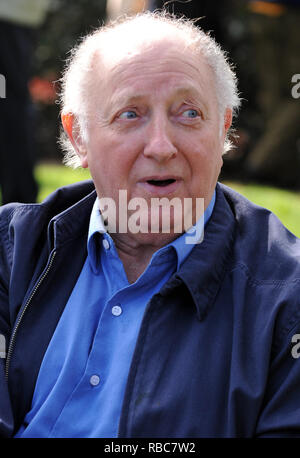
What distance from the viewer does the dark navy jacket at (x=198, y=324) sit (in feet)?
6.68

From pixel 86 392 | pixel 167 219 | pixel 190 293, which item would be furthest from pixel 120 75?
pixel 86 392

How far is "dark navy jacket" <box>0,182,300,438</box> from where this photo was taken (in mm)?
2037

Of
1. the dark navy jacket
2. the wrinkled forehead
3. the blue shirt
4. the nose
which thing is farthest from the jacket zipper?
the wrinkled forehead

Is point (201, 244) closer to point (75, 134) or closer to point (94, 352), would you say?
point (94, 352)

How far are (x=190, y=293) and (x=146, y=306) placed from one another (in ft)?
0.49

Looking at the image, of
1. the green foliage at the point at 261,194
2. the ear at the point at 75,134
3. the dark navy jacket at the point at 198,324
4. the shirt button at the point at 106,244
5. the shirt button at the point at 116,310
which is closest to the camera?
the dark navy jacket at the point at 198,324

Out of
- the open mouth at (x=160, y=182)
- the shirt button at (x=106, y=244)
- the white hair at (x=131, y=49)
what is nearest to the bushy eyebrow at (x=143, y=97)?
the white hair at (x=131, y=49)

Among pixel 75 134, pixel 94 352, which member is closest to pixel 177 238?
pixel 94 352

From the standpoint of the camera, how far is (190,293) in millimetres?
2199

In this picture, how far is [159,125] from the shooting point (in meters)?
2.31

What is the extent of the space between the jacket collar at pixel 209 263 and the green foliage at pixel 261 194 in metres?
3.02

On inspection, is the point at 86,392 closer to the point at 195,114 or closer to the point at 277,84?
the point at 195,114

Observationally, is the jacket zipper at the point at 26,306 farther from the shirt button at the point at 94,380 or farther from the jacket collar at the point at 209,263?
the jacket collar at the point at 209,263

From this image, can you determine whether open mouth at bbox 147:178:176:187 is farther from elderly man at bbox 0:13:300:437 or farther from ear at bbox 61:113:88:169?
ear at bbox 61:113:88:169
